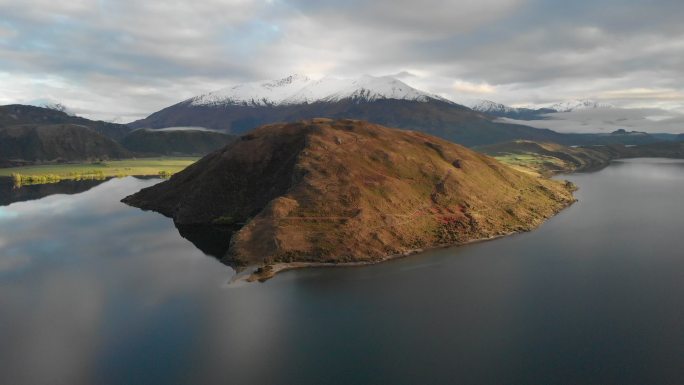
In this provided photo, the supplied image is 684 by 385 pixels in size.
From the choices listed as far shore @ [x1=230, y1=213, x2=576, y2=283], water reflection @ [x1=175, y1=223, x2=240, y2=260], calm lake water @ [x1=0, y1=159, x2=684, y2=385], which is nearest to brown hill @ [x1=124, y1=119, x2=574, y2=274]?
far shore @ [x1=230, y1=213, x2=576, y2=283]

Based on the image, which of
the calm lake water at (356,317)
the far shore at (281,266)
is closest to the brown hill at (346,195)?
the far shore at (281,266)

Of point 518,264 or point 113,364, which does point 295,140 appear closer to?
point 518,264

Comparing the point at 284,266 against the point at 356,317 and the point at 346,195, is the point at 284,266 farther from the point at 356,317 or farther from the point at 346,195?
the point at 346,195

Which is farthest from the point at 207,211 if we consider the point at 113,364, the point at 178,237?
the point at 113,364

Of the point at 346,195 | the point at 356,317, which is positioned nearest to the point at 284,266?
the point at 356,317

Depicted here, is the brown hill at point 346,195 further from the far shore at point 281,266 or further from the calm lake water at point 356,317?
the calm lake water at point 356,317

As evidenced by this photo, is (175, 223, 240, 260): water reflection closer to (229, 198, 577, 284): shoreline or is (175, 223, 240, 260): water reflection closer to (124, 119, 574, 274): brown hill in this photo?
(124, 119, 574, 274): brown hill
